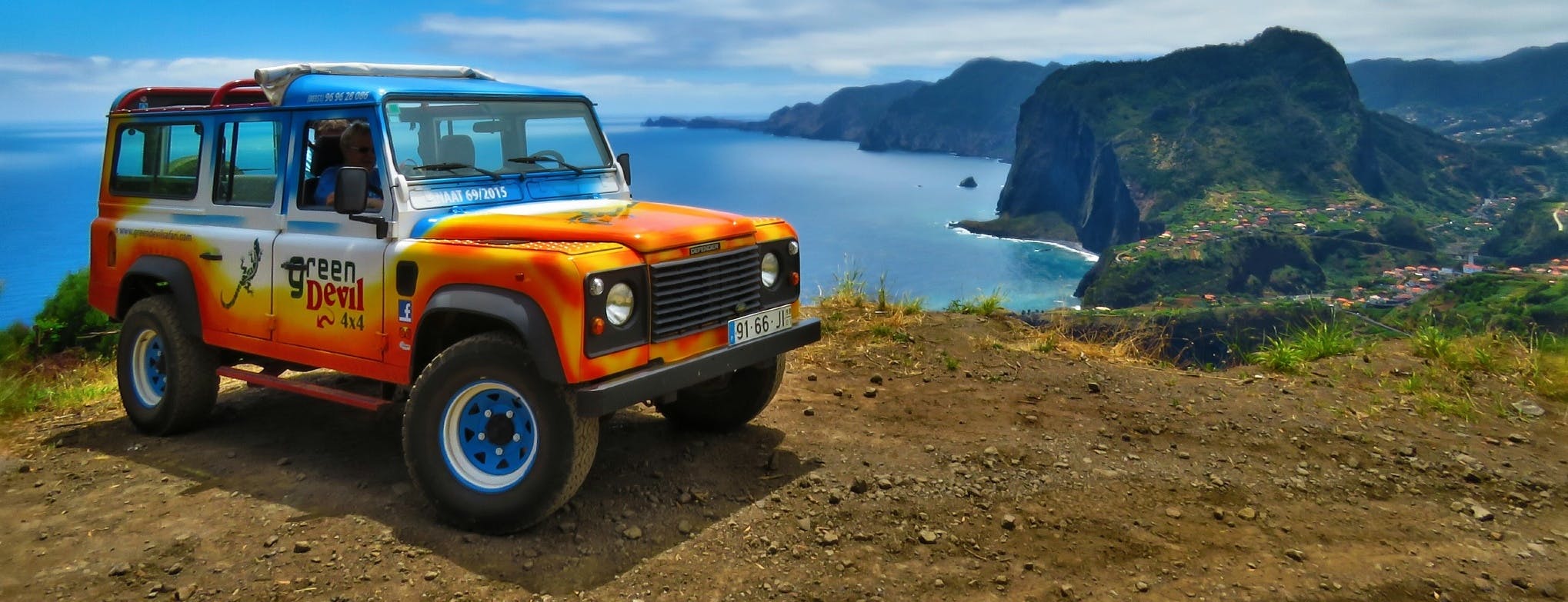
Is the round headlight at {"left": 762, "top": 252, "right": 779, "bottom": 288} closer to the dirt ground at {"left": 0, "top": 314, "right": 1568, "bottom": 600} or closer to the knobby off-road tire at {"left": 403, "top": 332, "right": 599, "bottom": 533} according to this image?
the dirt ground at {"left": 0, "top": 314, "right": 1568, "bottom": 600}

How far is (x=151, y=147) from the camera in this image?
637 centimetres

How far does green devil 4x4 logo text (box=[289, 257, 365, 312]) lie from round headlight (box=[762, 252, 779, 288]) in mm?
2103

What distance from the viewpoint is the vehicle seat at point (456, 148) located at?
536cm

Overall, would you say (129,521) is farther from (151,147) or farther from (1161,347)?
(1161,347)

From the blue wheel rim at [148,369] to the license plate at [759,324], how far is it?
407 centimetres

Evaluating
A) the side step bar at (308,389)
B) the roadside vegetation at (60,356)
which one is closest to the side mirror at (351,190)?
the side step bar at (308,389)

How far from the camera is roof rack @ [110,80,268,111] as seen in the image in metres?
6.25

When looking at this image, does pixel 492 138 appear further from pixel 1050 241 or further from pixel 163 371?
pixel 1050 241

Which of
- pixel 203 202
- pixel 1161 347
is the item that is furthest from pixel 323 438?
pixel 1161 347

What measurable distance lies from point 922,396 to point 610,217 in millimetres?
2941

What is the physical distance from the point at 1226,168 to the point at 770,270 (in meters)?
125

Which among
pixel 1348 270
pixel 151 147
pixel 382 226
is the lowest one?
pixel 1348 270

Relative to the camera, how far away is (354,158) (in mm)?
5375

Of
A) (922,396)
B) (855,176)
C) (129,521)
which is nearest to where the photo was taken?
(129,521)
